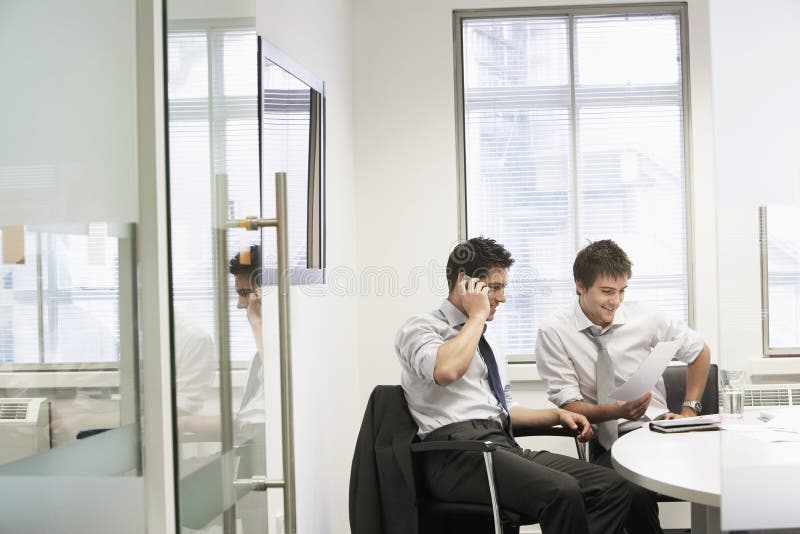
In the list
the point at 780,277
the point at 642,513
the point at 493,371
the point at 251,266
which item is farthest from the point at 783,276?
the point at 642,513

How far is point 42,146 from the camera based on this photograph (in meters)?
0.98

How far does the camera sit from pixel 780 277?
38.4 inches

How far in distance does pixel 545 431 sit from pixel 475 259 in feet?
2.40

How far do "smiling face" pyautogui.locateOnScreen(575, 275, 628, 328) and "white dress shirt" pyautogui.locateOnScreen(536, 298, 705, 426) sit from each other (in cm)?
4

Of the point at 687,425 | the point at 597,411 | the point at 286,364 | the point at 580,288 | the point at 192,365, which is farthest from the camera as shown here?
the point at 580,288

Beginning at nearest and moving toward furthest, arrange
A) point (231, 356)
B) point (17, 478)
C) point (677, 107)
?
point (17, 478), point (231, 356), point (677, 107)

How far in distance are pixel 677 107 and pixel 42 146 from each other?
4.10m

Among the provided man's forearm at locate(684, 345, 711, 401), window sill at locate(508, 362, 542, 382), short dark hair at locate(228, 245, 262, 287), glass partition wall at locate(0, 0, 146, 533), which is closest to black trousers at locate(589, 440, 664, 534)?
man's forearm at locate(684, 345, 711, 401)

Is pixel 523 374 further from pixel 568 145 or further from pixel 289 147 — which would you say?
pixel 289 147

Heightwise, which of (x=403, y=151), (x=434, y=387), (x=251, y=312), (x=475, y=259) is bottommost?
(x=434, y=387)

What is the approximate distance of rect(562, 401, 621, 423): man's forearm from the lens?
3.17 meters

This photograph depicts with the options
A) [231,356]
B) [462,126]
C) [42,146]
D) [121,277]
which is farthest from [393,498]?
[462,126]

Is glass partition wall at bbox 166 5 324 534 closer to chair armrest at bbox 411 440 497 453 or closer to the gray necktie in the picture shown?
chair armrest at bbox 411 440 497 453

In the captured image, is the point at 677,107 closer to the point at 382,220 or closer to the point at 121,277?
the point at 382,220
